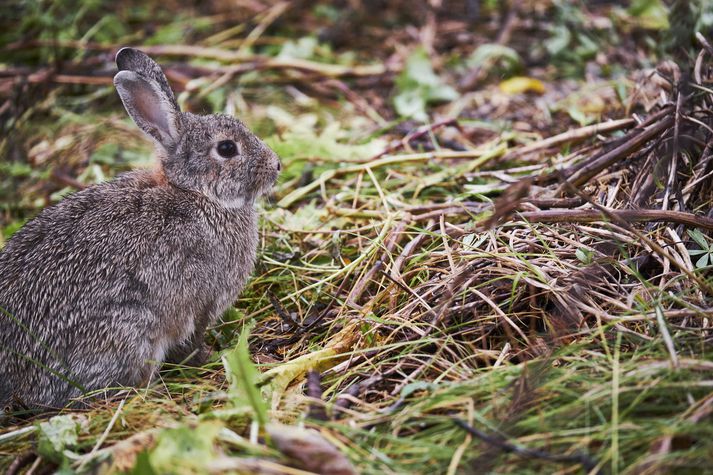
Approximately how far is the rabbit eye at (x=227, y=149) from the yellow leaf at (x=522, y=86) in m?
3.14

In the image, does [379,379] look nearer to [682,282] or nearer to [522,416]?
[522,416]

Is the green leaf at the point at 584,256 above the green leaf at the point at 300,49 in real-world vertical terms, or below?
below

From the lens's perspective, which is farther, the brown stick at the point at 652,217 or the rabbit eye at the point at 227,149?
the rabbit eye at the point at 227,149

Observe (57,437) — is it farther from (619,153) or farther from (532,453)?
(619,153)

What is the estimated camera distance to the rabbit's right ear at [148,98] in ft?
14.0

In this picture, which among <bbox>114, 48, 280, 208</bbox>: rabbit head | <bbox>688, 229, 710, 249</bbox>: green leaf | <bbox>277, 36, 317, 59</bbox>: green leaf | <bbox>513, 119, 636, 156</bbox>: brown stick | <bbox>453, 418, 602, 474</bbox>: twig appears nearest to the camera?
<bbox>453, 418, 602, 474</bbox>: twig

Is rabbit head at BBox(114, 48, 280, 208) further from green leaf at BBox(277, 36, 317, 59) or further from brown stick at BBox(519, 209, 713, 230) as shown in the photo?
green leaf at BBox(277, 36, 317, 59)

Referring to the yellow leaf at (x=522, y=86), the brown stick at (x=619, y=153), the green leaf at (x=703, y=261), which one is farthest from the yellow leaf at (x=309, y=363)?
the yellow leaf at (x=522, y=86)

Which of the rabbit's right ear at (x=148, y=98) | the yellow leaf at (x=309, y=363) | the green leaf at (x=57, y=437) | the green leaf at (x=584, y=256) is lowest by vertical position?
the yellow leaf at (x=309, y=363)

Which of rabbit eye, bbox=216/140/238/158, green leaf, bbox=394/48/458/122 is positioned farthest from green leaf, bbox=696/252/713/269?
green leaf, bbox=394/48/458/122

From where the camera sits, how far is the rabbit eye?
175 inches

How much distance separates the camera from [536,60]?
7371 mm

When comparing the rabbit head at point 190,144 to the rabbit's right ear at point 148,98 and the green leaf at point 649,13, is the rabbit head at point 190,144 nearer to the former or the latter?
the rabbit's right ear at point 148,98

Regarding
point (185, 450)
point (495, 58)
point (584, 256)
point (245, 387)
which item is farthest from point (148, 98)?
point (495, 58)
